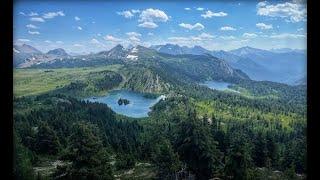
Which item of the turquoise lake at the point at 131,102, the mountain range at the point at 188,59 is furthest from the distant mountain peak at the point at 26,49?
the turquoise lake at the point at 131,102

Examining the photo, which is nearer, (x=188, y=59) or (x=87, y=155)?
(x=87, y=155)

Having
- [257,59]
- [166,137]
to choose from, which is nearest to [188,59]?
[257,59]

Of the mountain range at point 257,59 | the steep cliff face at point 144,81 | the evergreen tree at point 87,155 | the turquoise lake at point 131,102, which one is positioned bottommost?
the evergreen tree at point 87,155

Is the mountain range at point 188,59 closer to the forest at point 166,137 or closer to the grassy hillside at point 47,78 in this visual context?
the grassy hillside at point 47,78

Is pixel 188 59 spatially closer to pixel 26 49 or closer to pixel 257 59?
pixel 257 59

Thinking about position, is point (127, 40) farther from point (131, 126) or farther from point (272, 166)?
point (272, 166)
